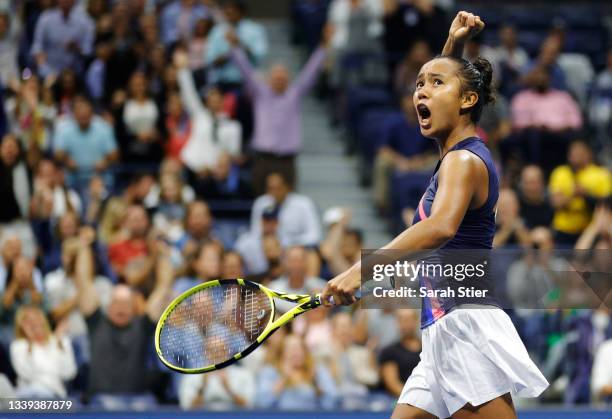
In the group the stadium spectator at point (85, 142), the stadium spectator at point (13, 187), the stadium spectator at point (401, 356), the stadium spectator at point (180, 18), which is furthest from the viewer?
the stadium spectator at point (180, 18)

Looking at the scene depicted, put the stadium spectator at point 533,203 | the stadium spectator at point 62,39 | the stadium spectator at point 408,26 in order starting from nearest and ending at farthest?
the stadium spectator at point 533,203, the stadium spectator at point 62,39, the stadium spectator at point 408,26

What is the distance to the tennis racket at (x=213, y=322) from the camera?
184 inches

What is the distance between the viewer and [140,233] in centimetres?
912

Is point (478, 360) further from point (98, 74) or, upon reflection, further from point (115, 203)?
point (98, 74)

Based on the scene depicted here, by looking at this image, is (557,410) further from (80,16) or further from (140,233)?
(80,16)

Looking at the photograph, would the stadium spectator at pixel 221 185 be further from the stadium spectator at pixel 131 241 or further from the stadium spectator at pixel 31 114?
the stadium spectator at pixel 31 114

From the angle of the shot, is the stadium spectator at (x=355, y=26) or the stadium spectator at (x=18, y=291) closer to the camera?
the stadium spectator at (x=18, y=291)

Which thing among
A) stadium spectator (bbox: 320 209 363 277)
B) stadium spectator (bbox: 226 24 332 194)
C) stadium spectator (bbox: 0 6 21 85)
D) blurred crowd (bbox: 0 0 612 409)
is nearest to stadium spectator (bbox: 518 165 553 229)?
blurred crowd (bbox: 0 0 612 409)

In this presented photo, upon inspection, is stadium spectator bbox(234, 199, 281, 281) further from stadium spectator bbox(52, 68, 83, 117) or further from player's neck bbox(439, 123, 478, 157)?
player's neck bbox(439, 123, 478, 157)

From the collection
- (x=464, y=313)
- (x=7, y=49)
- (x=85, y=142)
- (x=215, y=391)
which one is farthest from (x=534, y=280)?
(x=7, y=49)

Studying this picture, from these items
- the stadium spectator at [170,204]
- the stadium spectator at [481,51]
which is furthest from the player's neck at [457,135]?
the stadium spectator at [481,51]

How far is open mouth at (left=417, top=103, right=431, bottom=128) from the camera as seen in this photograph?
168 inches

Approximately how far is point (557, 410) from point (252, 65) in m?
5.54

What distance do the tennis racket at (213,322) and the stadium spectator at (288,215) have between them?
4.51 m
